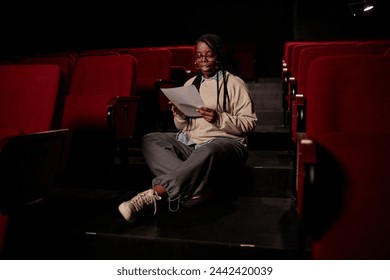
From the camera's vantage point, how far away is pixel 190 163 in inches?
30.9

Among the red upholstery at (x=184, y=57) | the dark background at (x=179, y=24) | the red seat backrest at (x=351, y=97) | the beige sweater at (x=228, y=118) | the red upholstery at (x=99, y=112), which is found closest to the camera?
the red seat backrest at (x=351, y=97)

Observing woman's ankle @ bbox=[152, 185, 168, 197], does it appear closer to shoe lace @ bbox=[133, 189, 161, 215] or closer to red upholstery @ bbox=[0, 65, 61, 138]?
shoe lace @ bbox=[133, 189, 161, 215]

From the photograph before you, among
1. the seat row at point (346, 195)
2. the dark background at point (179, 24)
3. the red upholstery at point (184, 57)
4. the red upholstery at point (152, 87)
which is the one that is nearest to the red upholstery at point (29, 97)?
the seat row at point (346, 195)

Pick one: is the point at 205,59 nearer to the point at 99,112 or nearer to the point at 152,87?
the point at 99,112

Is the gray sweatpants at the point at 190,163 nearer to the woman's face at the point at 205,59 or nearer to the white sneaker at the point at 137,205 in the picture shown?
the white sneaker at the point at 137,205

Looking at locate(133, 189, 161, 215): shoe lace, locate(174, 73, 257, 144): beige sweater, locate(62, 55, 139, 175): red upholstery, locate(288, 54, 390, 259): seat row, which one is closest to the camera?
locate(288, 54, 390, 259): seat row

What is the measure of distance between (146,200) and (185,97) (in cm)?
25

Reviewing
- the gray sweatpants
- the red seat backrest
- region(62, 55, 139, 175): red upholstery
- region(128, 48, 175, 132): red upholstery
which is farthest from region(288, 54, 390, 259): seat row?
region(128, 48, 175, 132): red upholstery

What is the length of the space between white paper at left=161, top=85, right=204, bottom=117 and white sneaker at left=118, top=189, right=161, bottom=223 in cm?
21

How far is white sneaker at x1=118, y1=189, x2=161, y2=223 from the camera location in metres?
0.74

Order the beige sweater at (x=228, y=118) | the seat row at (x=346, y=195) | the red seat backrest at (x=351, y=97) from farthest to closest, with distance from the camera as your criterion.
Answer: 1. the beige sweater at (x=228, y=118)
2. the red seat backrest at (x=351, y=97)
3. the seat row at (x=346, y=195)

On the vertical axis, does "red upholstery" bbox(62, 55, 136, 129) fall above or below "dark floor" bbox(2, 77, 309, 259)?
above

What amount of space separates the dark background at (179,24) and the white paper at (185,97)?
2.56 metres

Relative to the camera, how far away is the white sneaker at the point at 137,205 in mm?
739
